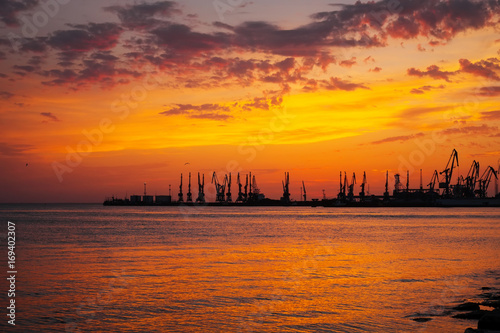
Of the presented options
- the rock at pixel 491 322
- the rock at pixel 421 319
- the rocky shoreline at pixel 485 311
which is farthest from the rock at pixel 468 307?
the rock at pixel 491 322

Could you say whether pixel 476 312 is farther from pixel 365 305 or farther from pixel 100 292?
pixel 100 292

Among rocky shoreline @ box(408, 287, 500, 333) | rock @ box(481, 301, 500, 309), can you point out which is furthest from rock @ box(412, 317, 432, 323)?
rock @ box(481, 301, 500, 309)

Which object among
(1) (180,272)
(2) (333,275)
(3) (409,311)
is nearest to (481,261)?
(2) (333,275)

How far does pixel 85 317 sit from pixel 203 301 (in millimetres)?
5632

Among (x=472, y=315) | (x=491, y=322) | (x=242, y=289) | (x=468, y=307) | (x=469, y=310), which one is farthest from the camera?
(x=242, y=289)

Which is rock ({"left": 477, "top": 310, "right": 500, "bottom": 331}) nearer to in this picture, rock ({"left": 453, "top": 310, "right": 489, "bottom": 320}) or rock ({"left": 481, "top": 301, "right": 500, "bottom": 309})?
rock ({"left": 453, "top": 310, "right": 489, "bottom": 320})

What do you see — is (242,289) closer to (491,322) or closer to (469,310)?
(469,310)

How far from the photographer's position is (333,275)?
3334 cm

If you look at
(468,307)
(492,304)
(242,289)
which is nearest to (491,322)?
(468,307)

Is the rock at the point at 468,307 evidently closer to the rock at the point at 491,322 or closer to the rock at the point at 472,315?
the rock at the point at 472,315

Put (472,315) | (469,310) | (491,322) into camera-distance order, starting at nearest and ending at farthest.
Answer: (491,322) → (472,315) → (469,310)

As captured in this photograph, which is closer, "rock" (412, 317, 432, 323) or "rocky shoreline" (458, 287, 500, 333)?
"rocky shoreline" (458, 287, 500, 333)

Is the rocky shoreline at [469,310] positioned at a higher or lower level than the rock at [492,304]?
lower

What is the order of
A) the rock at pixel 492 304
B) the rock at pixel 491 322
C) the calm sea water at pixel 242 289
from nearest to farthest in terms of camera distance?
the rock at pixel 491 322, the calm sea water at pixel 242 289, the rock at pixel 492 304
